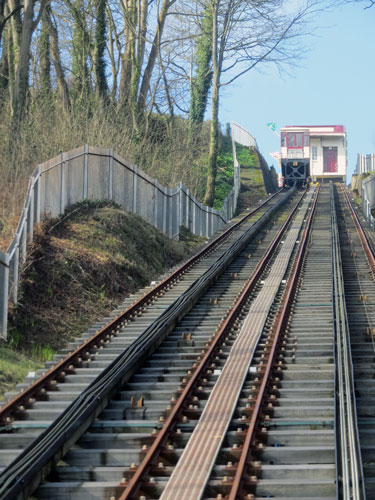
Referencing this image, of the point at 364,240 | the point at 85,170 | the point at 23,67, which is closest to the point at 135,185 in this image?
the point at 85,170

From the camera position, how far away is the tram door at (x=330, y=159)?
67750 mm

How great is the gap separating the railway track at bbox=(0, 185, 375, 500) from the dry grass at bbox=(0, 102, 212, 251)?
4.03 meters

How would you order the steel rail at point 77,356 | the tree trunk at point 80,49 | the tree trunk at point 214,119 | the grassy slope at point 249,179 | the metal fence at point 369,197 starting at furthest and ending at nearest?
the grassy slope at point 249,179
the tree trunk at point 214,119
the metal fence at point 369,197
the tree trunk at point 80,49
the steel rail at point 77,356

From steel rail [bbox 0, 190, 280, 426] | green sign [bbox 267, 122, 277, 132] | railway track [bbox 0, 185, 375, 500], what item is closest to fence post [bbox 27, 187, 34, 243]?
steel rail [bbox 0, 190, 280, 426]

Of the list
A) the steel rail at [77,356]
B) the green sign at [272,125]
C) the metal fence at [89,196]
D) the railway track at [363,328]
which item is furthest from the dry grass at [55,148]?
the green sign at [272,125]

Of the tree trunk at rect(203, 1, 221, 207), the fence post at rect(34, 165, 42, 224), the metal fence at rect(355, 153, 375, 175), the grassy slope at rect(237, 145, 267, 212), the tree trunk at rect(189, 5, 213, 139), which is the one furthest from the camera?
the tree trunk at rect(189, 5, 213, 139)

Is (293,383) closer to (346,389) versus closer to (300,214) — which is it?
(346,389)

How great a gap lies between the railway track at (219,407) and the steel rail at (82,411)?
2 centimetres

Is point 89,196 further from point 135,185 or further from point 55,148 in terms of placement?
point 135,185

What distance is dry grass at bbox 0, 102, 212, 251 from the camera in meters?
17.8

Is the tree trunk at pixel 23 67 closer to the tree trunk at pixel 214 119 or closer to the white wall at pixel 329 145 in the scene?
the tree trunk at pixel 214 119

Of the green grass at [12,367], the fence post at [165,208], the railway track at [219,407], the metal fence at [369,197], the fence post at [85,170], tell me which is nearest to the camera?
the railway track at [219,407]

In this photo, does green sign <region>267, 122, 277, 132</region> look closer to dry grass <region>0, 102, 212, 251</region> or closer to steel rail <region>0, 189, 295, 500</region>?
dry grass <region>0, 102, 212, 251</region>

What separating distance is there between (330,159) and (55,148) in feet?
161
